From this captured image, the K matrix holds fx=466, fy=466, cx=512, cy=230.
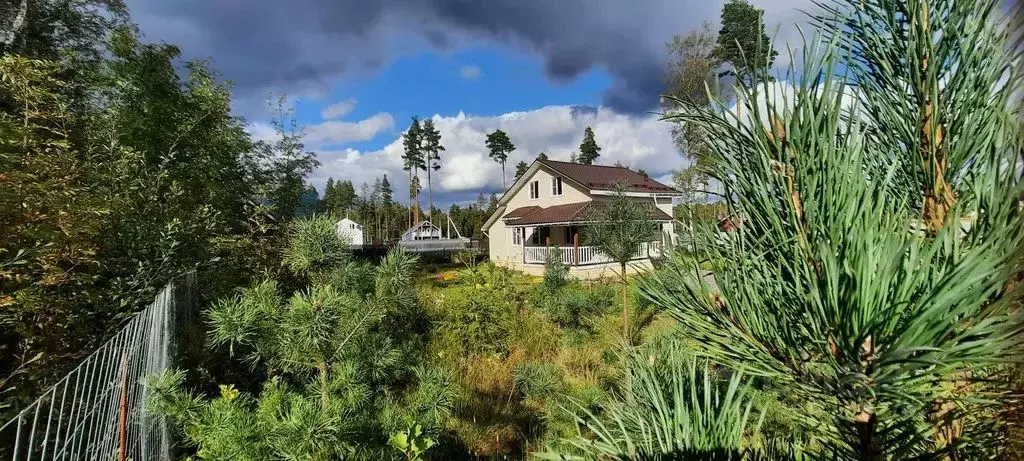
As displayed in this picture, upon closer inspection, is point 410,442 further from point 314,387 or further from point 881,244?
point 881,244

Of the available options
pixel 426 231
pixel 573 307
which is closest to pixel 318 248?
pixel 573 307

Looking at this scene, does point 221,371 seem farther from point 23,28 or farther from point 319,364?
point 23,28

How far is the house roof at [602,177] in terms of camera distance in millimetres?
21778

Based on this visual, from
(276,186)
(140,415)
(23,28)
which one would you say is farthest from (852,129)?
(276,186)

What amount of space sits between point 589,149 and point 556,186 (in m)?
26.0

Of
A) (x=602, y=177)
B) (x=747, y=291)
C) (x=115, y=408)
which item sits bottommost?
(x=115, y=408)

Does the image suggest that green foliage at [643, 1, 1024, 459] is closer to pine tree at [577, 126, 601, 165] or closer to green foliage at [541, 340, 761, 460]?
green foliage at [541, 340, 761, 460]

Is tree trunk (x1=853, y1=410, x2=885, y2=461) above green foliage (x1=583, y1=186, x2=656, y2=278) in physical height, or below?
below

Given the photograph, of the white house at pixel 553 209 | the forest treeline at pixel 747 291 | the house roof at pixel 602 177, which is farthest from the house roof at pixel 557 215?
the forest treeline at pixel 747 291

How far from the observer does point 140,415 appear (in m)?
2.24

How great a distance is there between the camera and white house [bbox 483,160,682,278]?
19373 millimetres

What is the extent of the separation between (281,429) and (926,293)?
1.54 metres

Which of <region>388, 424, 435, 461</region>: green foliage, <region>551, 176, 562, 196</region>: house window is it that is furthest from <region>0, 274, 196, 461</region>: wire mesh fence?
<region>551, 176, 562, 196</region>: house window

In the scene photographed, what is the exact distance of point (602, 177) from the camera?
24172mm
